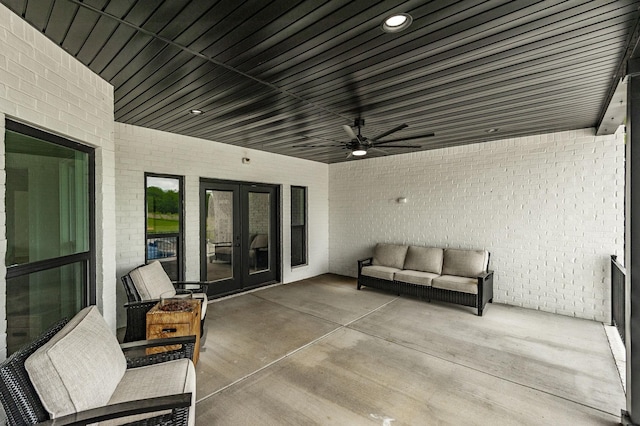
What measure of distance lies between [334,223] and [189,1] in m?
6.11

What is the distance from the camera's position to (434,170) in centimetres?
590

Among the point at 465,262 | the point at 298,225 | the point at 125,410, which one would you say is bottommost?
the point at 125,410

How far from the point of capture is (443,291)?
4.95 m

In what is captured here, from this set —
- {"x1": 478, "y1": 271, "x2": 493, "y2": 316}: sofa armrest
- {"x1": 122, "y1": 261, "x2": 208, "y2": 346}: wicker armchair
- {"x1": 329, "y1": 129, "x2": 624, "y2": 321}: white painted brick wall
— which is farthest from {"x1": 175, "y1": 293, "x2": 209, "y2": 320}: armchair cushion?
{"x1": 329, "y1": 129, "x2": 624, "y2": 321}: white painted brick wall

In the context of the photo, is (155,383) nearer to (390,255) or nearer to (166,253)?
(166,253)

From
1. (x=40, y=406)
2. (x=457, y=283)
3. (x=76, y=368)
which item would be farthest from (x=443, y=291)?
(x=40, y=406)

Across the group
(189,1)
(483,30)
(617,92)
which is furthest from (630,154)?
(189,1)

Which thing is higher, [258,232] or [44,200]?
[44,200]

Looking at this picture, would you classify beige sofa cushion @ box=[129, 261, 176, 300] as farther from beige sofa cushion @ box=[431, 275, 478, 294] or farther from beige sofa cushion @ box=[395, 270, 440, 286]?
beige sofa cushion @ box=[431, 275, 478, 294]

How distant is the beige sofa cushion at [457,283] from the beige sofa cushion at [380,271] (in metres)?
0.78

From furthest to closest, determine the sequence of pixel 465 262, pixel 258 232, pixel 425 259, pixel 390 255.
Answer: pixel 258 232 < pixel 390 255 < pixel 425 259 < pixel 465 262

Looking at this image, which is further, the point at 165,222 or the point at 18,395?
the point at 165,222

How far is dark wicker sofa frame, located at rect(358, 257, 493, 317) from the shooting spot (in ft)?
15.2

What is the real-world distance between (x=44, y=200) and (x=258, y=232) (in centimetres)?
396
